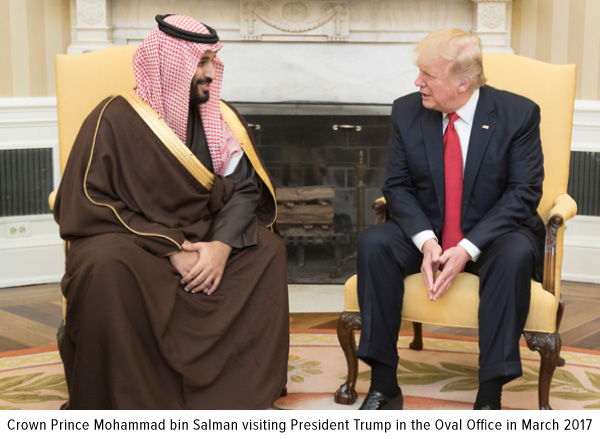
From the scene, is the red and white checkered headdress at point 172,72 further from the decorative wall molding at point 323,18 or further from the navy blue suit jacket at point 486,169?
the decorative wall molding at point 323,18

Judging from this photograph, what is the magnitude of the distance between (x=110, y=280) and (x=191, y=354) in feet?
1.20

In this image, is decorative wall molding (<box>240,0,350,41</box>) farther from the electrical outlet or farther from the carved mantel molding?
the electrical outlet

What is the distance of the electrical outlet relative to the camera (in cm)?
450

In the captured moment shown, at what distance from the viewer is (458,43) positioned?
2654 mm

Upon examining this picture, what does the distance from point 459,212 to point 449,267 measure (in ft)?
0.92

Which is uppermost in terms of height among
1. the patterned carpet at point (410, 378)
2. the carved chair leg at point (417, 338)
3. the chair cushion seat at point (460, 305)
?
the chair cushion seat at point (460, 305)

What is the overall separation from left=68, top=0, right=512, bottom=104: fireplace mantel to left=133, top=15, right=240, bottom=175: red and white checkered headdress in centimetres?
186

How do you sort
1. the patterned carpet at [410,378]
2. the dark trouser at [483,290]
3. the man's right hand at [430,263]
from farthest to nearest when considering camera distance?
1. the patterned carpet at [410,378]
2. the man's right hand at [430,263]
3. the dark trouser at [483,290]

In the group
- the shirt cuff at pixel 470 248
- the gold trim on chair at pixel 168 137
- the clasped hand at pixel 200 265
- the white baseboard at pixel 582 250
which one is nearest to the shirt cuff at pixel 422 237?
the shirt cuff at pixel 470 248

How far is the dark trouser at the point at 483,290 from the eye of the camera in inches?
98.1

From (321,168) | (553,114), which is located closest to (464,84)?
(553,114)

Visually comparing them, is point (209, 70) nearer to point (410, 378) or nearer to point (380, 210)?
point (380, 210)

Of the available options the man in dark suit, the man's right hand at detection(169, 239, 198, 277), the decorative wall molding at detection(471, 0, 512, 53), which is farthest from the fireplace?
the man's right hand at detection(169, 239, 198, 277)

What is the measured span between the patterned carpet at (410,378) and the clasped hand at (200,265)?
54 cm
